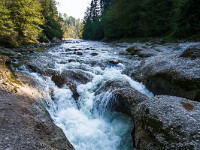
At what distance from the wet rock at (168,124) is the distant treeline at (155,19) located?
1778cm

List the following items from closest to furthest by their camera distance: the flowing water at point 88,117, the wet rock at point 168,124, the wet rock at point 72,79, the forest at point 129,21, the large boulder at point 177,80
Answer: the wet rock at point 168,124, the flowing water at point 88,117, the large boulder at point 177,80, the wet rock at point 72,79, the forest at point 129,21

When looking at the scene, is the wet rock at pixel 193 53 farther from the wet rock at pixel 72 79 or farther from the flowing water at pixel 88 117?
the wet rock at pixel 72 79

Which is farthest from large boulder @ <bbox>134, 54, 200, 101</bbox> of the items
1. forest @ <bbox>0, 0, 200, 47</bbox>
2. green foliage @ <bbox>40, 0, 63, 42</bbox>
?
green foliage @ <bbox>40, 0, 63, 42</bbox>

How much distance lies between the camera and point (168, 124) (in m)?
2.51

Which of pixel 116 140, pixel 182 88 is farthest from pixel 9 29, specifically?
pixel 182 88

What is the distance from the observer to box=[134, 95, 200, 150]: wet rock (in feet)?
7.28

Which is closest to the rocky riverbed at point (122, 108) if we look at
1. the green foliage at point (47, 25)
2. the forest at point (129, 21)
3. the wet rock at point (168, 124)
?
the wet rock at point (168, 124)

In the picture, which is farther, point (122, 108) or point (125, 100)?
point (122, 108)

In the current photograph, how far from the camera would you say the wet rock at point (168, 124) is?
2.22 m

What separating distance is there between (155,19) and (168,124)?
94.9ft

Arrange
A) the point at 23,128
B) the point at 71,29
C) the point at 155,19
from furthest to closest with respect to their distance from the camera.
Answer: the point at 71,29, the point at 155,19, the point at 23,128

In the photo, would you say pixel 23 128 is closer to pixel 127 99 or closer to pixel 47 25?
pixel 127 99

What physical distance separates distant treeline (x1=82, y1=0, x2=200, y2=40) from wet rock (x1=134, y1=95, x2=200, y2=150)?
17.8 metres

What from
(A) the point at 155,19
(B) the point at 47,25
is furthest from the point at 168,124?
(B) the point at 47,25
